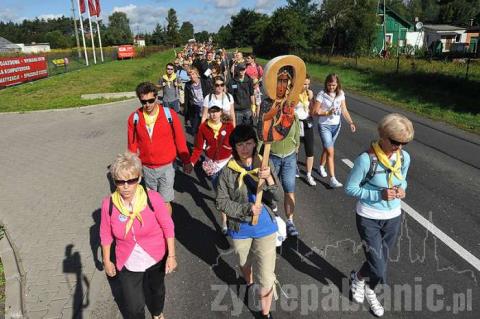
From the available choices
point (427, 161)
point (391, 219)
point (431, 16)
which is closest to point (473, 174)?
point (427, 161)

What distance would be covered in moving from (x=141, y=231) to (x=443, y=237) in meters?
3.96

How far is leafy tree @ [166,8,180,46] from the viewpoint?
10619cm

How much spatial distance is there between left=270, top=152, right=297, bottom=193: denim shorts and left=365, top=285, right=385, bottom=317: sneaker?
152cm

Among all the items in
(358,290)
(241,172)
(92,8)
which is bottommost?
(358,290)

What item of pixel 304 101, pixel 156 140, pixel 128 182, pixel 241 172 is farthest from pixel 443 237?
pixel 128 182

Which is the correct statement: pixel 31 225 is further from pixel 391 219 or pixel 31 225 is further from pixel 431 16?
pixel 431 16

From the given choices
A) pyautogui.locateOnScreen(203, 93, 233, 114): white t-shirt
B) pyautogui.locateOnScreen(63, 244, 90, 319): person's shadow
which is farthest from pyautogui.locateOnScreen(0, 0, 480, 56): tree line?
pyautogui.locateOnScreen(63, 244, 90, 319): person's shadow

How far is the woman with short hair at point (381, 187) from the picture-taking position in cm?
294

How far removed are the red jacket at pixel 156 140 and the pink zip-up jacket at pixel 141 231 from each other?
1.60 m

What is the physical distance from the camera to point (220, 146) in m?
4.90

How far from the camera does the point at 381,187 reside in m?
3.16

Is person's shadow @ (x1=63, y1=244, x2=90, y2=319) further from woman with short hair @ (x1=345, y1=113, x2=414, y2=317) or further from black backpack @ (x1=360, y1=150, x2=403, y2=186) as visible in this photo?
black backpack @ (x1=360, y1=150, x2=403, y2=186)

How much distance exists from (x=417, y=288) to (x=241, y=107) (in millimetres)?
4844

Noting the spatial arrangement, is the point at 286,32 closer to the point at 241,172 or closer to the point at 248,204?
the point at 241,172
